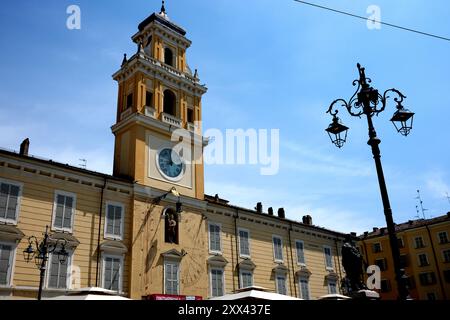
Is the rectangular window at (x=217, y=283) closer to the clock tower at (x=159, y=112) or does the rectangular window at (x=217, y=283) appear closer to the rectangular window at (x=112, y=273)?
the clock tower at (x=159, y=112)

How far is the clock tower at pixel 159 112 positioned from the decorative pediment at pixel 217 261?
4.30m

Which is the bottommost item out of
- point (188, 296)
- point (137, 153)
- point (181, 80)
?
point (188, 296)

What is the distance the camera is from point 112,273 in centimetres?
2278

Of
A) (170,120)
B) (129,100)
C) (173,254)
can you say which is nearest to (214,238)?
(173,254)

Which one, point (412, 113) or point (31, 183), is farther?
point (31, 183)

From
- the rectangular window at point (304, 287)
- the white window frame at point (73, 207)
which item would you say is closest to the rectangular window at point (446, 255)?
the rectangular window at point (304, 287)

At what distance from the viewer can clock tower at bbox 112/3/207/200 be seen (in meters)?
26.9

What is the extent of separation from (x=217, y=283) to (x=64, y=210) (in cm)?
1144

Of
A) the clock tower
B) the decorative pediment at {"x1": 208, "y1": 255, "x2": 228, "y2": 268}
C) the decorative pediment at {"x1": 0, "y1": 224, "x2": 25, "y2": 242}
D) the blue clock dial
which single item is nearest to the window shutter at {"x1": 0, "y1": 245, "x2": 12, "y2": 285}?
the decorative pediment at {"x1": 0, "y1": 224, "x2": 25, "y2": 242}
